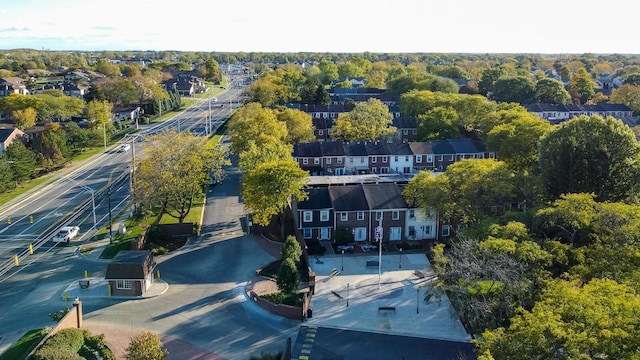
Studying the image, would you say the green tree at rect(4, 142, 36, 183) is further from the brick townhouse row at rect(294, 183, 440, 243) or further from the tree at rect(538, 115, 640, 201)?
the tree at rect(538, 115, 640, 201)

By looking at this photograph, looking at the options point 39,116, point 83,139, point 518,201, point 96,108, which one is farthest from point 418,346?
point 39,116

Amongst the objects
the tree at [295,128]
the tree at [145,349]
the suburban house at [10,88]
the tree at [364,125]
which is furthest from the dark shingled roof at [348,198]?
the suburban house at [10,88]

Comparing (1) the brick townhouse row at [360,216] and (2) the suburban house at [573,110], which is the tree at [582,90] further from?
(1) the brick townhouse row at [360,216]

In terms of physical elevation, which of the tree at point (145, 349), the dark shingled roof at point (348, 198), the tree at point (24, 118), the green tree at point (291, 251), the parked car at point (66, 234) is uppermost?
the tree at point (24, 118)

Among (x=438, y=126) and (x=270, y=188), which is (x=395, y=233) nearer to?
(x=270, y=188)

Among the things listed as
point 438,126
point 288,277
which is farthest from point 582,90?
point 288,277

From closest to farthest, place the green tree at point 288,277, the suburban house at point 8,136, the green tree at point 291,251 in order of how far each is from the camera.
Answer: the green tree at point 288,277 → the green tree at point 291,251 → the suburban house at point 8,136

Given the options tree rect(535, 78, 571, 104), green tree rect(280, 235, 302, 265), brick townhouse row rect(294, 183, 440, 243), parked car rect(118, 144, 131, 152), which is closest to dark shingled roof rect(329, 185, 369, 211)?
brick townhouse row rect(294, 183, 440, 243)
